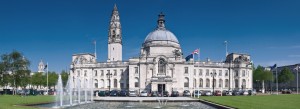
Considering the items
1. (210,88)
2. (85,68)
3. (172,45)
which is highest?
(172,45)

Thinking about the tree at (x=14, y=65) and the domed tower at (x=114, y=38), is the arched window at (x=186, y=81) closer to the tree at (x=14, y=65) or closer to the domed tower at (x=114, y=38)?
the domed tower at (x=114, y=38)

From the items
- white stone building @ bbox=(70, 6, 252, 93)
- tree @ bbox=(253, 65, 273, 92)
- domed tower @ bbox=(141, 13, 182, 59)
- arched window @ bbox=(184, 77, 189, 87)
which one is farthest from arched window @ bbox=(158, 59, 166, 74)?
tree @ bbox=(253, 65, 273, 92)

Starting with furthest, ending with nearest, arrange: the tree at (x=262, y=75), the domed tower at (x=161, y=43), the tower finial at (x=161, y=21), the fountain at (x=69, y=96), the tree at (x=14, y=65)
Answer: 1. the tree at (x=262, y=75)
2. the tower finial at (x=161, y=21)
3. the domed tower at (x=161, y=43)
4. the tree at (x=14, y=65)
5. the fountain at (x=69, y=96)

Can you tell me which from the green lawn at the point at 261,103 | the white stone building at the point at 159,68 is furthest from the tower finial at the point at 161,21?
the green lawn at the point at 261,103

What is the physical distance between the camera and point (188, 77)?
95.4 m

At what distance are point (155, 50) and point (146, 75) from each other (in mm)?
10392

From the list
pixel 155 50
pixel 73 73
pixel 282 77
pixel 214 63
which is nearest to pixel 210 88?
pixel 214 63

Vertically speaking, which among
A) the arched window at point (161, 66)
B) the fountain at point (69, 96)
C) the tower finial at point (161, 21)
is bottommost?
the fountain at point (69, 96)

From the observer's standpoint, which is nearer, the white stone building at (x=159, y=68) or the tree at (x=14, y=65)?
the tree at (x=14, y=65)

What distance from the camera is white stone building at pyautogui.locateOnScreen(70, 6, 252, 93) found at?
9088 cm

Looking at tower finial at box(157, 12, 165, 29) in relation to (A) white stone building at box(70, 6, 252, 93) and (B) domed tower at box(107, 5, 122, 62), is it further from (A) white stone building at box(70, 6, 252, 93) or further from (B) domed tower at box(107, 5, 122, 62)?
(B) domed tower at box(107, 5, 122, 62)

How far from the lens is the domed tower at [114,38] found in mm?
110812

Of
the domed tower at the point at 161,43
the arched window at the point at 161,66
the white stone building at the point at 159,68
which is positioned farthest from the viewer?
the domed tower at the point at 161,43

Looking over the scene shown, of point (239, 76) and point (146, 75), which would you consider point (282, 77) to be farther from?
point (146, 75)
